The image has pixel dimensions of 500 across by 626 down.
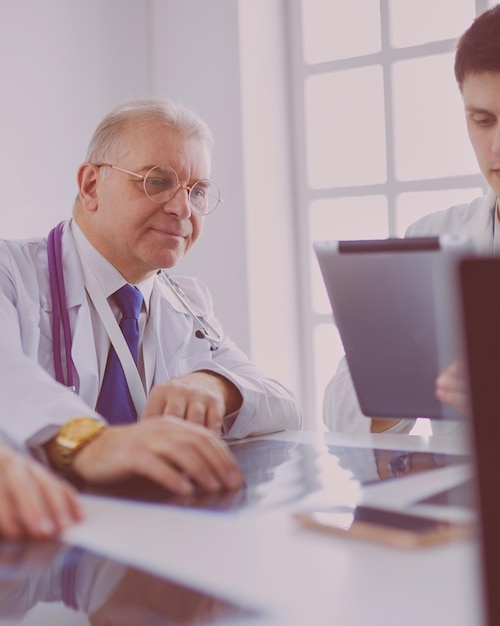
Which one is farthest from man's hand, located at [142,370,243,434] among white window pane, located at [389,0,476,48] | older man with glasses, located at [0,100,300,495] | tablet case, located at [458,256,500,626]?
white window pane, located at [389,0,476,48]

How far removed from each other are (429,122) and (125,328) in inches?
79.3

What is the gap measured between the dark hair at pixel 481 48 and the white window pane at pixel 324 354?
1918mm

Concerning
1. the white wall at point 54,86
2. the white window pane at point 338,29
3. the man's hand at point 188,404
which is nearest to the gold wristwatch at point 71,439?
the man's hand at point 188,404

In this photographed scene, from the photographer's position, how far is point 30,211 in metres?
3.20

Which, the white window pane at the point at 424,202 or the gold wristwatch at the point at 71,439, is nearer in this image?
the gold wristwatch at the point at 71,439

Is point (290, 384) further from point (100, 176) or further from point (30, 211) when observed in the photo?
point (100, 176)

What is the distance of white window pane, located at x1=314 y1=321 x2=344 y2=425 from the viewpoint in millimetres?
3686

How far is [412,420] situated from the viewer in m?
1.74

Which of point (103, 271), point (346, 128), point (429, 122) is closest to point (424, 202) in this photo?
point (429, 122)

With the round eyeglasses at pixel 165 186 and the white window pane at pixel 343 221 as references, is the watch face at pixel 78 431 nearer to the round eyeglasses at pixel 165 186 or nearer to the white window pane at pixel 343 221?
the round eyeglasses at pixel 165 186

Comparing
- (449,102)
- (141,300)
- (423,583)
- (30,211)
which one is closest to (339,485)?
(423,583)

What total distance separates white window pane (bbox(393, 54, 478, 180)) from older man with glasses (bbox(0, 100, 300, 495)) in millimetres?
→ 1525

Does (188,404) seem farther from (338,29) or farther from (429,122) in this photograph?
(338,29)

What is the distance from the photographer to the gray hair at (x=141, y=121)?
2127 mm
